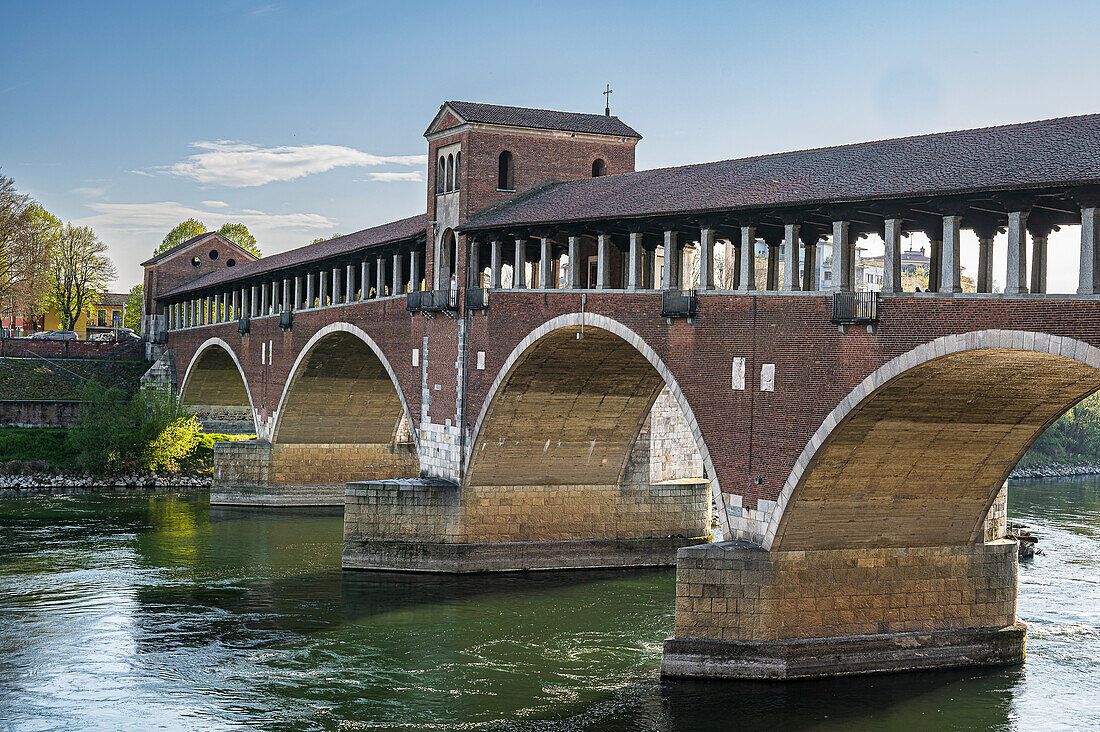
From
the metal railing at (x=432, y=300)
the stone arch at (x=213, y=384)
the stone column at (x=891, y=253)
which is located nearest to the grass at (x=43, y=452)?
the stone arch at (x=213, y=384)

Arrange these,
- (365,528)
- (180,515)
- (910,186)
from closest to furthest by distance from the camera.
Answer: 1. (910,186)
2. (365,528)
3. (180,515)

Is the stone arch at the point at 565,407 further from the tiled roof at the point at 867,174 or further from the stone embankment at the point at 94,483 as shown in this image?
the stone embankment at the point at 94,483

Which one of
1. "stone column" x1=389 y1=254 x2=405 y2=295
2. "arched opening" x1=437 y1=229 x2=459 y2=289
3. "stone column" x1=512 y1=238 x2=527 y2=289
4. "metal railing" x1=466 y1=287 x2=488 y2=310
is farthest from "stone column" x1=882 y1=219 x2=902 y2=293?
"stone column" x1=389 y1=254 x2=405 y2=295

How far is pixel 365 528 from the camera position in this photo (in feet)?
105

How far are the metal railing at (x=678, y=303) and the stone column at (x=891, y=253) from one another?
4784 mm

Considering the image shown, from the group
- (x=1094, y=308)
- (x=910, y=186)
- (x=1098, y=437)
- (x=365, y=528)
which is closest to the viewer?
(x=1094, y=308)

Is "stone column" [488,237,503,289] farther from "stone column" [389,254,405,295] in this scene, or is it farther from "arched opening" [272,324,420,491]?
"arched opening" [272,324,420,491]

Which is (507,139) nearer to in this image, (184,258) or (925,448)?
(925,448)

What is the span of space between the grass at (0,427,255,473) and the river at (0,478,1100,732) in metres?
16.0

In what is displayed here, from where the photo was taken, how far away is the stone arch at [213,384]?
60219mm

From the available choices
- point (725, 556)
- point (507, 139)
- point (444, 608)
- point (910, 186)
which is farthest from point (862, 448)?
point (507, 139)

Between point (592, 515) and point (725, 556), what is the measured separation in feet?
39.1

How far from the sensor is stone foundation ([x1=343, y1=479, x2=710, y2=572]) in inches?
1246

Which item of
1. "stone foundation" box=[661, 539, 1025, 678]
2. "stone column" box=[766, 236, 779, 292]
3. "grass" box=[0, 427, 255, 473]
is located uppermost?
"stone column" box=[766, 236, 779, 292]
